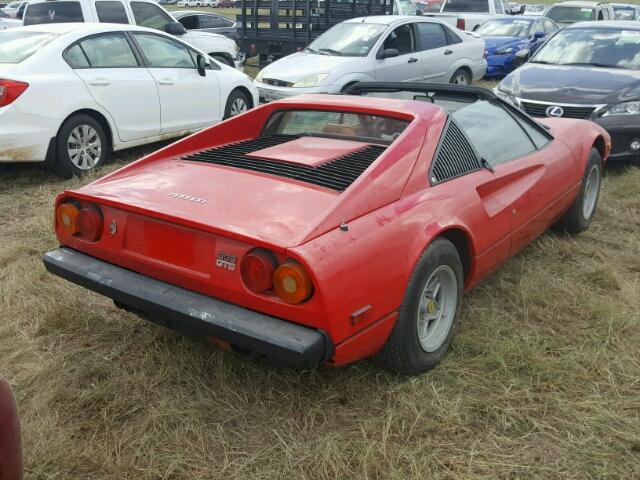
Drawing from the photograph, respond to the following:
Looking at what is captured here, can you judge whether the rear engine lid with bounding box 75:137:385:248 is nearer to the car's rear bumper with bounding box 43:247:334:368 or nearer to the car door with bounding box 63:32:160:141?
the car's rear bumper with bounding box 43:247:334:368

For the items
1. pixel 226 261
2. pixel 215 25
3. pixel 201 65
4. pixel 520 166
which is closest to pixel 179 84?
pixel 201 65

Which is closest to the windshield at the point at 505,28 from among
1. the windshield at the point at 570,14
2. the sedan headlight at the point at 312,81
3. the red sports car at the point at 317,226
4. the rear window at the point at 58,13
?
the windshield at the point at 570,14

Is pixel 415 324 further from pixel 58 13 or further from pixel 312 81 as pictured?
pixel 58 13

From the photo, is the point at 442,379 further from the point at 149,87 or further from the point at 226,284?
the point at 149,87

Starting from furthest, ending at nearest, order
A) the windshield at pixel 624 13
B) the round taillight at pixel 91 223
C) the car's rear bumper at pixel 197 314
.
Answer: the windshield at pixel 624 13, the round taillight at pixel 91 223, the car's rear bumper at pixel 197 314

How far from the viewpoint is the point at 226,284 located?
2549mm

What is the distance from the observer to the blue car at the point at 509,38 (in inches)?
533

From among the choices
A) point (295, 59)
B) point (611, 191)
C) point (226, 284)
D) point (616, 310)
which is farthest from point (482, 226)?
point (295, 59)

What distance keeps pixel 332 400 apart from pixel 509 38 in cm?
1301

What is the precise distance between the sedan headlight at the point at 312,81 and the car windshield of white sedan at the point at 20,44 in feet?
11.0

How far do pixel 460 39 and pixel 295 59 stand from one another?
10.5 feet

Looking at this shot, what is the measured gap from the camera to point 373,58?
915 cm

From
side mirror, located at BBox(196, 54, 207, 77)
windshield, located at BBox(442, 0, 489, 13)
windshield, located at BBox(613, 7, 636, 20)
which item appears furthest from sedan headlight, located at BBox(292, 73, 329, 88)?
windshield, located at BBox(613, 7, 636, 20)

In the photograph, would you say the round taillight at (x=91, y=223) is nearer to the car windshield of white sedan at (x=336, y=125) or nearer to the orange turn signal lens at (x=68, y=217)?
the orange turn signal lens at (x=68, y=217)
